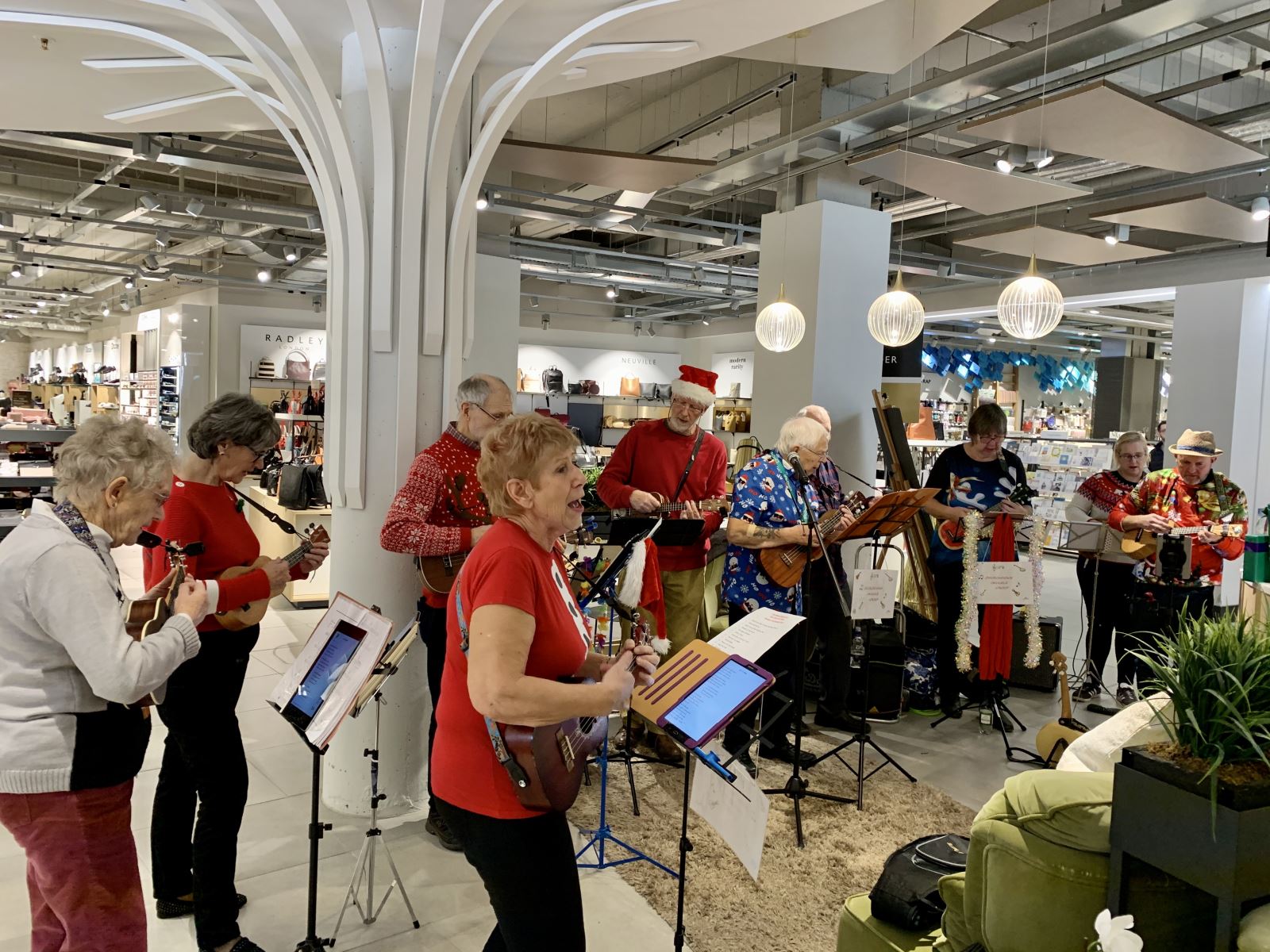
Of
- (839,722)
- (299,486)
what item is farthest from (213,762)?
(299,486)

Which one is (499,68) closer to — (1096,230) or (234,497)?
(234,497)

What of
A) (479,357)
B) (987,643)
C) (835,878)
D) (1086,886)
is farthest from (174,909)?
(479,357)

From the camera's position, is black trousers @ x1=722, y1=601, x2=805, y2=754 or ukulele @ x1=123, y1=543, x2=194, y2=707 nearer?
ukulele @ x1=123, y1=543, x2=194, y2=707

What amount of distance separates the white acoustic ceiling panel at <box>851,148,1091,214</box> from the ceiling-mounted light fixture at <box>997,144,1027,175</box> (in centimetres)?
8

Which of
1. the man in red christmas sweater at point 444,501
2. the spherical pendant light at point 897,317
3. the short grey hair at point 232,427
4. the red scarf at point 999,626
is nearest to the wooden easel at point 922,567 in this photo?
the red scarf at point 999,626

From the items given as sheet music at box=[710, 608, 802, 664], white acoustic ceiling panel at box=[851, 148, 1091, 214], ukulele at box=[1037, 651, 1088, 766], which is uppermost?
white acoustic ceiling panel at box=[851, 148, 1091, 214]

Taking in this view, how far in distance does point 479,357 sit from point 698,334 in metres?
9.36

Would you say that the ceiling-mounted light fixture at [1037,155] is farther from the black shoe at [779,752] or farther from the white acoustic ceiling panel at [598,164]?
the black shoe at [779,752]

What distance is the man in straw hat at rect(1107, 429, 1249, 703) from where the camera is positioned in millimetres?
4867

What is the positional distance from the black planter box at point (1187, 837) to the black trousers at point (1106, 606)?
4.31 meters

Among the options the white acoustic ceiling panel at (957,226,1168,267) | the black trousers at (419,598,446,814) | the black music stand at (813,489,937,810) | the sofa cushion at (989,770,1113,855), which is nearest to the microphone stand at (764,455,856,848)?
the black music stand at (813,489,937,810)

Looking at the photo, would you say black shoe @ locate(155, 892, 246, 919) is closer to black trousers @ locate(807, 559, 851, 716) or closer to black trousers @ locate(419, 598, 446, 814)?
black trousers @ locate(419, 598, 446, 814)

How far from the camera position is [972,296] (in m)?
12.3

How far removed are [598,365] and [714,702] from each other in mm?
14894
